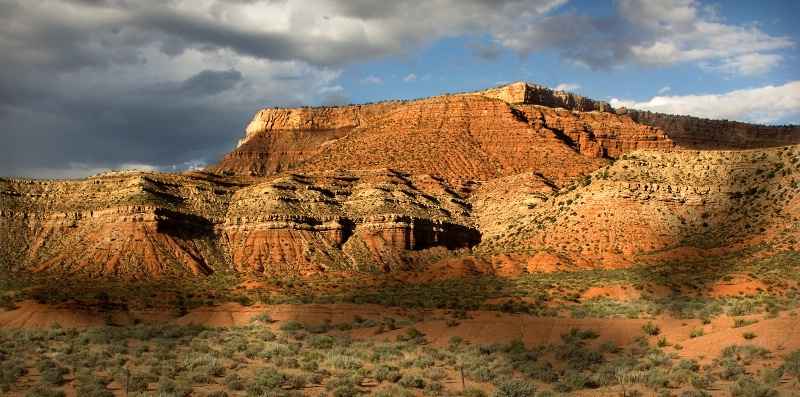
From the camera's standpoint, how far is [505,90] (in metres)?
130

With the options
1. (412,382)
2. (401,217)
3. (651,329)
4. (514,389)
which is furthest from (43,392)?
(401,217)

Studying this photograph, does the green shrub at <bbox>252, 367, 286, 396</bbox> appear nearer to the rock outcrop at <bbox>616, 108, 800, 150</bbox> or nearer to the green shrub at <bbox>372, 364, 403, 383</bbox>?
the green shrub at <bbox>372, 364, 403, 383</bbox>

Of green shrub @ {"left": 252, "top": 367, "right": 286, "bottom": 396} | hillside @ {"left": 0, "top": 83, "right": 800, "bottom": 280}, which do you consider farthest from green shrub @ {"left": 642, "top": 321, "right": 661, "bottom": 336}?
hillside @ {"left": 0, "top": 83, "right": 800, "bottom": 280}

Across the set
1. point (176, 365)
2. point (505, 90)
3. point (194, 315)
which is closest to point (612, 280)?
point (194, 315)

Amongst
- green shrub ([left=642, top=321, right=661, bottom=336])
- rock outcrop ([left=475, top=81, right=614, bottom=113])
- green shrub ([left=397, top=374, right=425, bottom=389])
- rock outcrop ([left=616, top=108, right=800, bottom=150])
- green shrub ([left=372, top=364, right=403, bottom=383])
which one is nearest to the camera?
green shrub ([left=397, top=374, right=425, bottom=389])

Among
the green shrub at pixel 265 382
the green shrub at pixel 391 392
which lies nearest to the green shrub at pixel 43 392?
the green shrub at pixel 265 382

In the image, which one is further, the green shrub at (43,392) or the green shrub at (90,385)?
the green shrub at (90,385)

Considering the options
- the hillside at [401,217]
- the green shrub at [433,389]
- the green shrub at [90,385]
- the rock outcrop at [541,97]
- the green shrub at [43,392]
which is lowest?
the green shrub at [433,389]

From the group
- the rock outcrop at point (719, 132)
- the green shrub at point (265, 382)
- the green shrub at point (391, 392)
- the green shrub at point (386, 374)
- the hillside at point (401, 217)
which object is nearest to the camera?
the green shrub at point (391, 392)

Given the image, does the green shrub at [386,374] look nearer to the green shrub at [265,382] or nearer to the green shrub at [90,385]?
the green shrub at [265,382]

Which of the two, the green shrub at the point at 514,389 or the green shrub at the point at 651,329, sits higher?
the green shrub at the point at 651,329

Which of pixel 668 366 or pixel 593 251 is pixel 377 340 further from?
pixel 593 251

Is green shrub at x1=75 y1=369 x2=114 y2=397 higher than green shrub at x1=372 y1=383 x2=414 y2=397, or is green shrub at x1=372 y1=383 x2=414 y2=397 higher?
green shrub at x1=75 y1=369 x2=114 y2=397

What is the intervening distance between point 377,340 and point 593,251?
32106 mm
